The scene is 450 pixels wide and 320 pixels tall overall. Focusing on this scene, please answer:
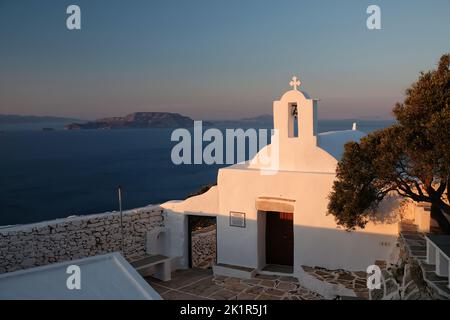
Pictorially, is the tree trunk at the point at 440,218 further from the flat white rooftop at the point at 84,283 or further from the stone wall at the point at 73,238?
the stone wall at the point at 73,238

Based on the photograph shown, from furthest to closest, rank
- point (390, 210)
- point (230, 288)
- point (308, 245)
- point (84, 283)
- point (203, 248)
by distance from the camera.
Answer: point (203, 248)
point (308, 245)
point (230, 288)
point (390, 210)
point (84, 283)

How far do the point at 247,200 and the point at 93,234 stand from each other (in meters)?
4.38

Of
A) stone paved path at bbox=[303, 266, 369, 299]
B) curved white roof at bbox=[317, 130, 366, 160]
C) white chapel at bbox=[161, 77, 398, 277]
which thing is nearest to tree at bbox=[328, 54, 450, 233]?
white chapel at bbox=[161, 77, 398, 277]

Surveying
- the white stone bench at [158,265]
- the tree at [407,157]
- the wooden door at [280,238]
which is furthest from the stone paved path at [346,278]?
the white stone bench at [158,265]

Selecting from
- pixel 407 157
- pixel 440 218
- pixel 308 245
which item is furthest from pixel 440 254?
pixel 308 245

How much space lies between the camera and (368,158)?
809cm

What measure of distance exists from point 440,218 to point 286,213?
4143mm

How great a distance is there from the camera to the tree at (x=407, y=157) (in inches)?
267

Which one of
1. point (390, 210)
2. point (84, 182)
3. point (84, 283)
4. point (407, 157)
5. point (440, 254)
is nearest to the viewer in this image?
point (440, 254)

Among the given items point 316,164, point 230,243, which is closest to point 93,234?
point 230,243

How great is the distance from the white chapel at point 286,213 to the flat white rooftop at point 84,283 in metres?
4.82

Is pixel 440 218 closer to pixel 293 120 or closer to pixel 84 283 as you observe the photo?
pixel 293 120

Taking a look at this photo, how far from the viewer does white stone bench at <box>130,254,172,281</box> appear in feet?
35.3

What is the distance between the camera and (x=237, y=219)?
36.3ft
